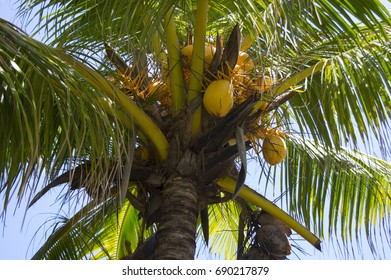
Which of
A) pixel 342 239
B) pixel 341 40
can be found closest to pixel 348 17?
pixel 341 40

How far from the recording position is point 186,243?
377cm

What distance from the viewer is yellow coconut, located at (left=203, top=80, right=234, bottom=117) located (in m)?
3.88

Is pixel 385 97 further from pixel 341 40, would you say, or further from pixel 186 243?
pixel 186 243

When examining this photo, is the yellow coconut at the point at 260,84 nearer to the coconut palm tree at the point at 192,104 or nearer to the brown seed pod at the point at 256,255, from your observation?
the coconut palm tree at the point at 192,104

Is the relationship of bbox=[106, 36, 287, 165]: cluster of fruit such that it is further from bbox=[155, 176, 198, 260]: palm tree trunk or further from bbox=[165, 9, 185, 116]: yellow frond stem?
bbox=[155, 176, 198, 260]: palm tree trunk

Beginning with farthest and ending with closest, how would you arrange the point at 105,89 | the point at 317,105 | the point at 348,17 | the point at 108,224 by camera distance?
1. the point at 108,224
2. the point at 317,105
3. the point at 348,17
4. the point at 105,89

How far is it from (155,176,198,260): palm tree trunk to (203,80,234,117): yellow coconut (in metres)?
0.40

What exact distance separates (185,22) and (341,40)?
1019mm

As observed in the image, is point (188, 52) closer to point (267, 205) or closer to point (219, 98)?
point (219, 98)

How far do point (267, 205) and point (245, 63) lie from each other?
823mm

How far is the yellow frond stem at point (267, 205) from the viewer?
4.23 meters

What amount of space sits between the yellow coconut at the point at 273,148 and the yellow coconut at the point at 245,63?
0.38m

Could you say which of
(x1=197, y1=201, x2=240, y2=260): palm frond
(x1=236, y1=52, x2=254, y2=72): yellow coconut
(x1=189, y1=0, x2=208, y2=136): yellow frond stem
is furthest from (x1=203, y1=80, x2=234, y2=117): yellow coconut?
(x1=197, y1=201, x2=240, y2=260): palm frond
